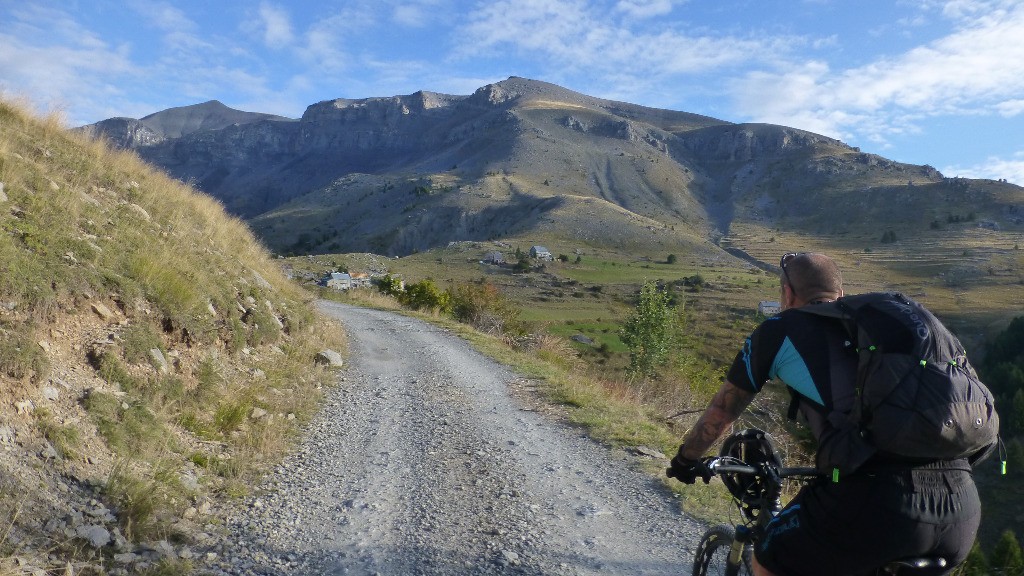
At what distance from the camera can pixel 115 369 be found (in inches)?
215

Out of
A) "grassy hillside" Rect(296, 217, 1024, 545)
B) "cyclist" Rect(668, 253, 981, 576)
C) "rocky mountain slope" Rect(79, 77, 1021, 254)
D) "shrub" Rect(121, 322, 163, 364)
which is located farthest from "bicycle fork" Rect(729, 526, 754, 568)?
"rocky mountain slope" Rect(79, 77, 1021, 254)

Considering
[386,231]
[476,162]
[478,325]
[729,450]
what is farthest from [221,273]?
[476,162]

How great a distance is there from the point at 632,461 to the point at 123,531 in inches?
184

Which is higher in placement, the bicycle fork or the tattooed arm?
the tattooed arm

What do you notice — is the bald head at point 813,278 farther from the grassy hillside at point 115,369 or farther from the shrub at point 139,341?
the shrub at point 139,341

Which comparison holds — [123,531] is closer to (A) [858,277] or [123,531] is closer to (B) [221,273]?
(B) [221,273]

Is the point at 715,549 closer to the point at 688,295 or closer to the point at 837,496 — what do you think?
the point at 837,496

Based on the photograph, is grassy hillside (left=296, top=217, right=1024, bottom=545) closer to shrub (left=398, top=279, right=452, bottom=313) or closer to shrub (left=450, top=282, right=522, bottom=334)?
shrub (left=450, top=282, right=522, bottom=334)

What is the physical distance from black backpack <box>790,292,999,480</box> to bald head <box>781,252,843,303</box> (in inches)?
15.9

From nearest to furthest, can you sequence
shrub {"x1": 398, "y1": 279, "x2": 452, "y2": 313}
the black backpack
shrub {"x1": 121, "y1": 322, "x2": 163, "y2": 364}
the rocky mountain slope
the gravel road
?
the black backpack
the gravel road
shrub {"x1": 121, "y1": 322, "x2": 163, "y2": 364}
shrub {"x1": 398, "y1": 279, "x2": 452, "y2": 313}
the rocky mountain slope

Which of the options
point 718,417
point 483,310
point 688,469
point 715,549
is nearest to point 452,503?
point 715,549

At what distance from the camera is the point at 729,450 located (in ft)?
9.42

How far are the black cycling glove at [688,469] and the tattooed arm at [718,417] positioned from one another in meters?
0.04

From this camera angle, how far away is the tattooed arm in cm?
252
